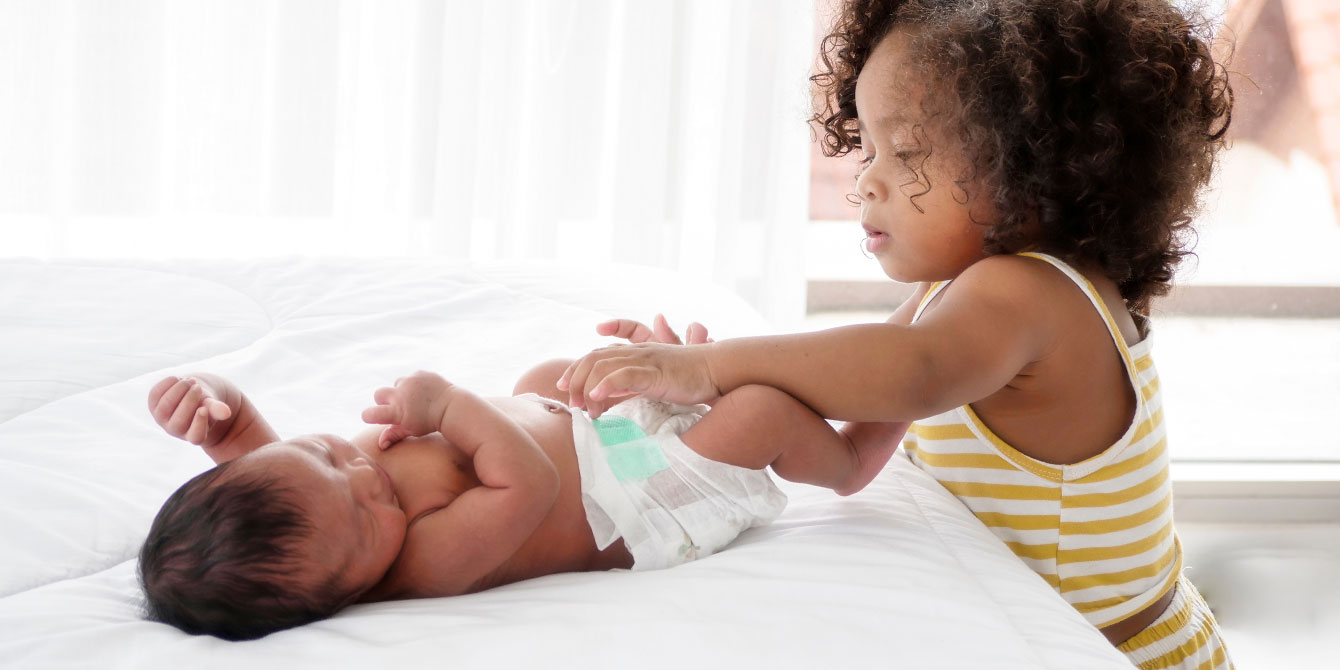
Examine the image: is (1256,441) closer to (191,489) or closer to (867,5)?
(867,5)

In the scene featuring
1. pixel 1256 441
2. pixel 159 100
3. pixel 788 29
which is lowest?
pixel 1256 441

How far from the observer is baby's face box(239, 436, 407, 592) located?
0.73 metres

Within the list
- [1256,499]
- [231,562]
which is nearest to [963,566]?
[231,562]

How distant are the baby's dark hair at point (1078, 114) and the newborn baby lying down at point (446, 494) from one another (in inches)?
11.6

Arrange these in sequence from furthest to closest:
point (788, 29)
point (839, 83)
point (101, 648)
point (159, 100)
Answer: point (788, 29), point (159, 100), point (839, 83), point (101, 648)

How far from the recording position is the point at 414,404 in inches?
33.2

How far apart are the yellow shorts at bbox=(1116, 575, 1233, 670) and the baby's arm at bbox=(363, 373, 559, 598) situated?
1.95 feet

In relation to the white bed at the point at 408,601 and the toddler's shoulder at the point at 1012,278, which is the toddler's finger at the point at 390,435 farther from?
the toddler's shoulder at the point at 1012,278

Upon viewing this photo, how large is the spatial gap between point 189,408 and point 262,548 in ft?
0.67

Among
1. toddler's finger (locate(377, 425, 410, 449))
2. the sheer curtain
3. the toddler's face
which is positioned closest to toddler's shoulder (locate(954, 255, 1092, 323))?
the toddler's face

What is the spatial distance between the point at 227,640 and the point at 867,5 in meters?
0.89

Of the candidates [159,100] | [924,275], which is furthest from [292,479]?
[159,100]

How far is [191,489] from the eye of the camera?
0.71 metres

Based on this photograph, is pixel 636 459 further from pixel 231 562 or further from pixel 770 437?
pixel 231 562
